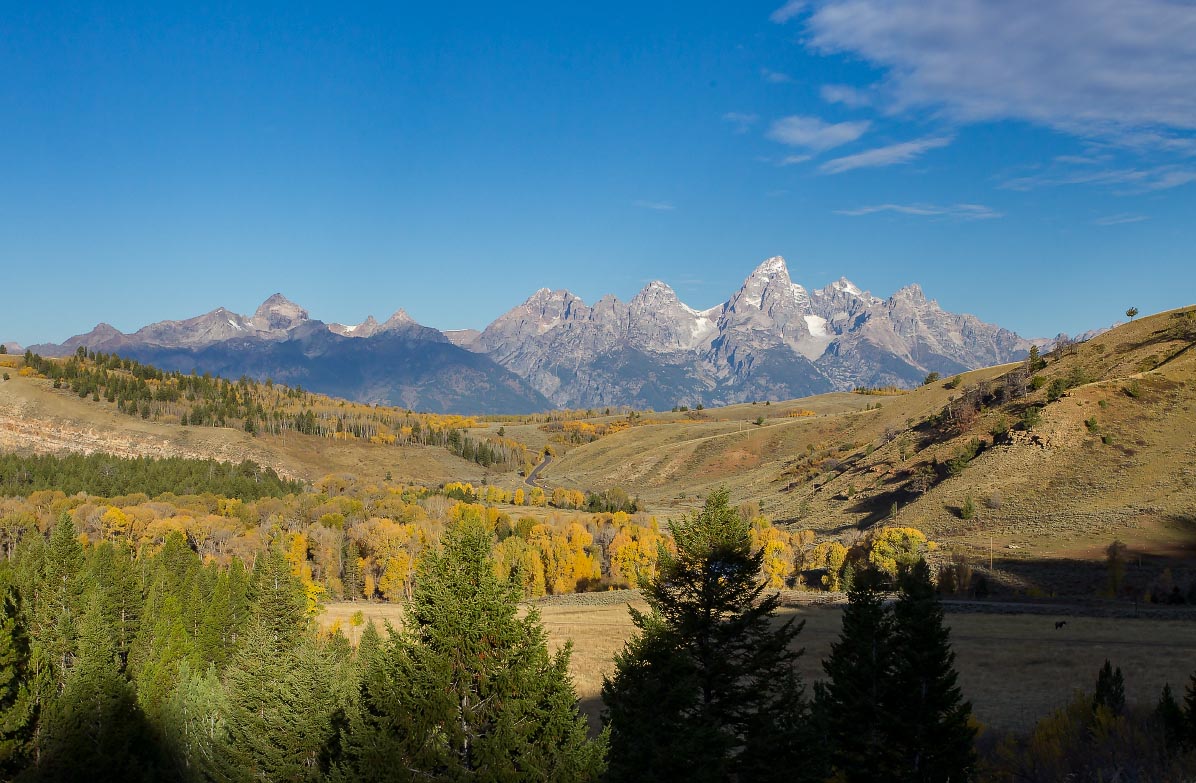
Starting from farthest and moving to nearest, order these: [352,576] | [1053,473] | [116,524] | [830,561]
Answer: [116,524] < [1053,473] < [352,576] < [830,561]

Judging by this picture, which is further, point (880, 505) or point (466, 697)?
point (880, 505)

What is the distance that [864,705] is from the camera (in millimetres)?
29234

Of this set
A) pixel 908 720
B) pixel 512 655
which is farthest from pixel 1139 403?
pixel 512 655

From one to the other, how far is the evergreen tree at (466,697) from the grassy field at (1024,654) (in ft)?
95.2

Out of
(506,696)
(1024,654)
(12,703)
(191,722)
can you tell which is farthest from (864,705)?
(12,703)

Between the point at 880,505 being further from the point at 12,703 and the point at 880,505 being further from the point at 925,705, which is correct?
the point at 12,703

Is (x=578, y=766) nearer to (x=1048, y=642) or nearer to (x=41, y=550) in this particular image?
(x=1048, y=642)

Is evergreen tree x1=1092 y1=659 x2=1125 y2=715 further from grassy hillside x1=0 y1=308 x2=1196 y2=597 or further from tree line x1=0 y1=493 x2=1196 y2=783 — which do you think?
grassy hillside x1=0 y1=308 x2=1196 y2=597

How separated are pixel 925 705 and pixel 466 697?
20428 mm

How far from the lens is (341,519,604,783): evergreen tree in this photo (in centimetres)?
1522

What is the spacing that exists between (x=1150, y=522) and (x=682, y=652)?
9282 cm

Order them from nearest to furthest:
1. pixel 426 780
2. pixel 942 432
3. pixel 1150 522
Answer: pixel 426 780 < pixel 1150 522 < pixel 942 432

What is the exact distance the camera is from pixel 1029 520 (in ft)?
336

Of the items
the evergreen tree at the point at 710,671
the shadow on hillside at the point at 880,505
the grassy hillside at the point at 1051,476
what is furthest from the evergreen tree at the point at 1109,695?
the shadow on hillside at the point at 880,505
